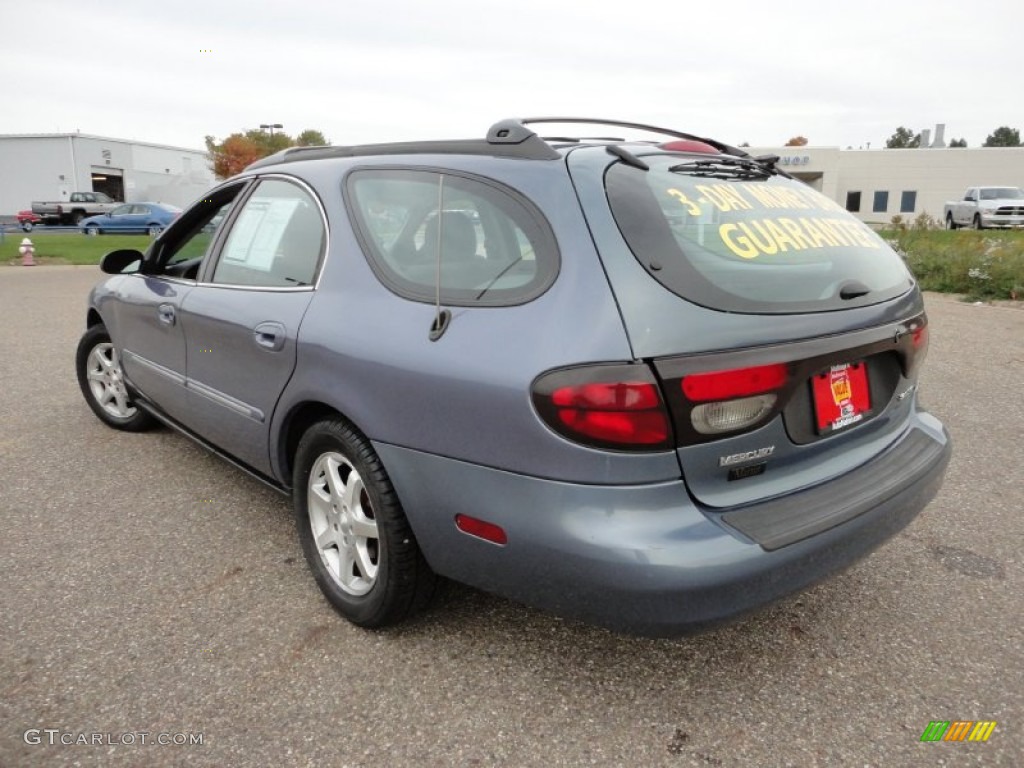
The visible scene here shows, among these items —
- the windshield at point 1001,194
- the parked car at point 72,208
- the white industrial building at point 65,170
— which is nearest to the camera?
the windshield at point 1001,194

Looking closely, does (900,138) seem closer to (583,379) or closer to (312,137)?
(312,137)

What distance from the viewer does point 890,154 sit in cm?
5309

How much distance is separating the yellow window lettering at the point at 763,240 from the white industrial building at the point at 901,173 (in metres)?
52.7

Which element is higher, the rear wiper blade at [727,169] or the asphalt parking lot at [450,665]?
the rear wiper blade at [727,169]

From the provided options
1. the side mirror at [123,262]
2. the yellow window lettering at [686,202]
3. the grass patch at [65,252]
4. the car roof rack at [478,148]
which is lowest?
the grass patch at [65,252]

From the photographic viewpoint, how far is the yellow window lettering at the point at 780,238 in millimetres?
2272

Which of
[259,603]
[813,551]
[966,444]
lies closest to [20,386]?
[259,603]

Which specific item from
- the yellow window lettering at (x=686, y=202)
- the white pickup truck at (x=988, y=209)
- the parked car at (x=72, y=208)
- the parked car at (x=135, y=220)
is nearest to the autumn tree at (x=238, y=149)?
the parked car at (x=72, y=208)

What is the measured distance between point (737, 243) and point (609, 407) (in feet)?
2.28

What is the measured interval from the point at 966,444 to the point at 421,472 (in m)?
3.69

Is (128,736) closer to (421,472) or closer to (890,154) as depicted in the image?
(421,472)

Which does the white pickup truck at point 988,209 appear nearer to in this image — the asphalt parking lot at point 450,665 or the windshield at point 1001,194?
the windshield at point 1001,194

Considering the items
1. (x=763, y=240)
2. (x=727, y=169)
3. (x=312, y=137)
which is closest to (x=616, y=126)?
(x=727, y=169)

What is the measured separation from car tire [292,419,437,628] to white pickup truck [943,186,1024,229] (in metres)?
28.0
